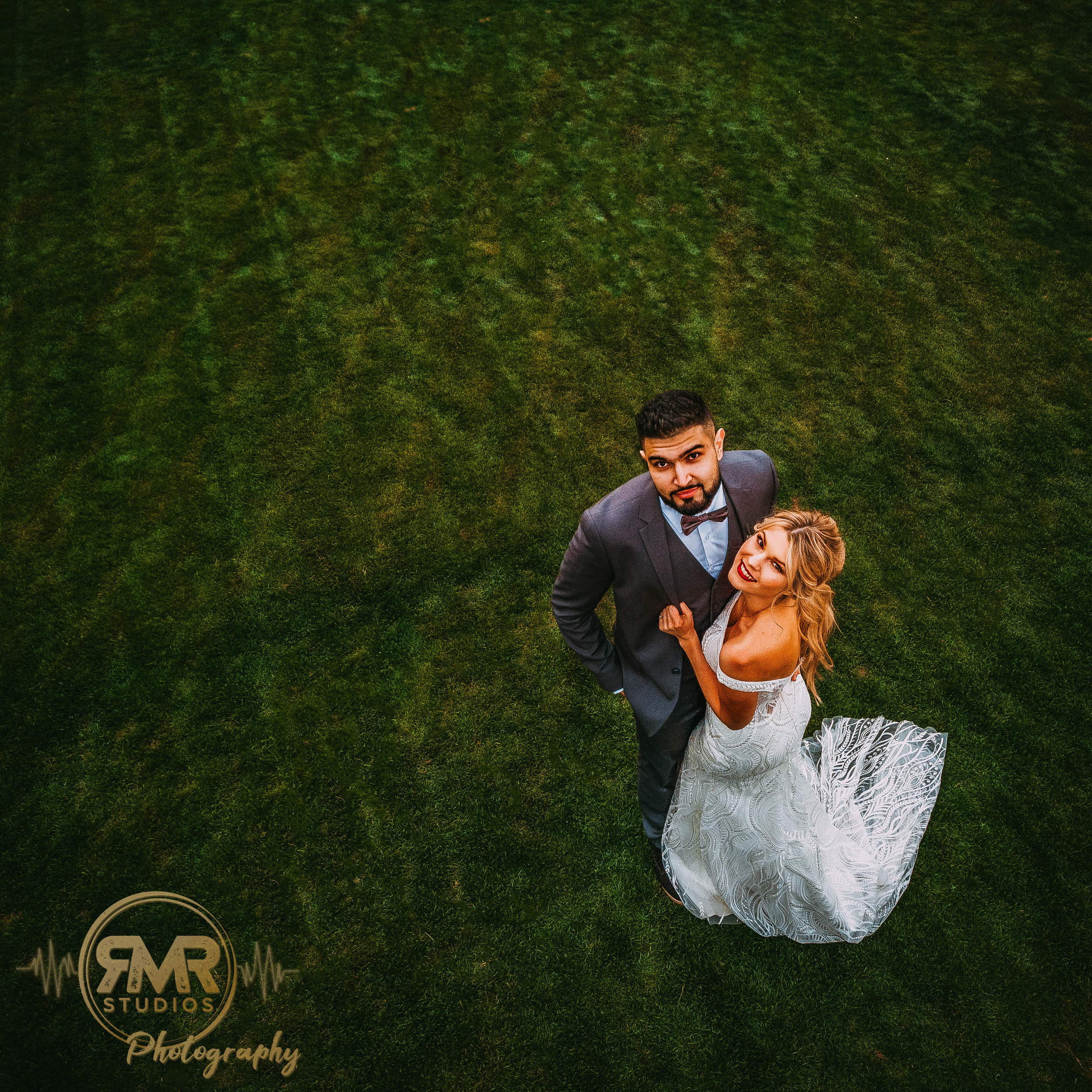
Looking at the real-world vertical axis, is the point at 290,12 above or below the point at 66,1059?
above

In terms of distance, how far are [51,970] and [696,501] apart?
3185 millimetres

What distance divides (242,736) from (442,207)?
430cm

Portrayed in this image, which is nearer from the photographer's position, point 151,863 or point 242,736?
point 151,863

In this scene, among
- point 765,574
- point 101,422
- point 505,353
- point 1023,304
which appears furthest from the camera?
point 1023,304

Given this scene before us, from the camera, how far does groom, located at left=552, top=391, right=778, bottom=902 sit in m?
2.18

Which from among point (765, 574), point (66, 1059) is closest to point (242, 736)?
point (66, 1059)

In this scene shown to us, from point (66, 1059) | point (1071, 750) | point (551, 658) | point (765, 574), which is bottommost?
point (66, 1059)

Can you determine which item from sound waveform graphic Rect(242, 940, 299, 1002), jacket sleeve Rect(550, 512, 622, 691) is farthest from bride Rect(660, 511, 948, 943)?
sound waveform graphic Rect(242, 940, 299, 1002)

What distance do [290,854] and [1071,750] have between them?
3.72m

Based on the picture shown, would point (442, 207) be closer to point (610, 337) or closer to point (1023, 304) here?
point (610, 337)

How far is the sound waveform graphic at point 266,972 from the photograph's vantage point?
9.75ft

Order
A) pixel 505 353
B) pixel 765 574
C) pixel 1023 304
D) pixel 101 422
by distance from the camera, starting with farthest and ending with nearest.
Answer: pixel 1023 304
pixel 505 353
pixel 101 422
pixel 765 574

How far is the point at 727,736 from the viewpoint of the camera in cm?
243

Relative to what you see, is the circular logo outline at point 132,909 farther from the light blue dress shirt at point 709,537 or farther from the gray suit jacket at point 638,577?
the light blue dress shirt at point 709,537
